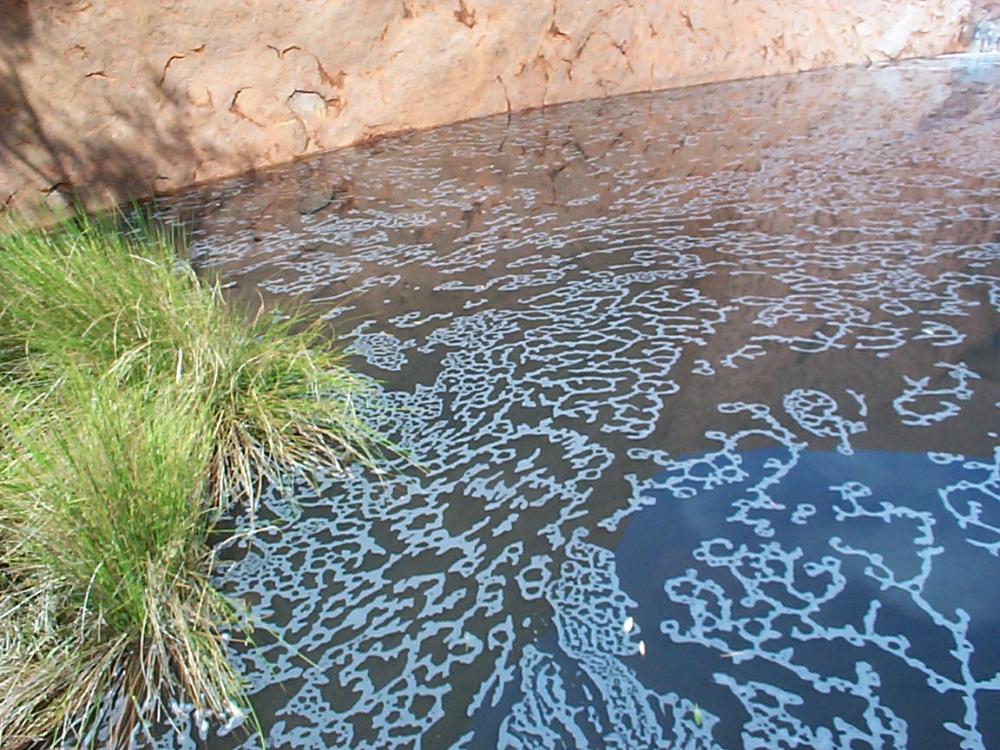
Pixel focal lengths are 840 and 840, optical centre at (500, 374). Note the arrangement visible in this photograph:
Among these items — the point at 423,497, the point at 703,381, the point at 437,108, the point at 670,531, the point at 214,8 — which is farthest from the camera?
the point at 437,108

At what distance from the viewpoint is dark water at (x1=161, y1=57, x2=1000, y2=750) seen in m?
1.44

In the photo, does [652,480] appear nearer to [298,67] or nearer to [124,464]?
[124,464]

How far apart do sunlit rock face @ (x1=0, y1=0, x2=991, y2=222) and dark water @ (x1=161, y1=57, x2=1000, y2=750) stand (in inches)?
38.9

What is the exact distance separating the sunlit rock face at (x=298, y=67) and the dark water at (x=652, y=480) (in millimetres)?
988

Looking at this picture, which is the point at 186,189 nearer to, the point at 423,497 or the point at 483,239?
the point at 483,239

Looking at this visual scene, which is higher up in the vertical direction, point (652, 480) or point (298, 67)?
point (298, 67)

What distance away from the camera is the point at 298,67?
16.1 feet

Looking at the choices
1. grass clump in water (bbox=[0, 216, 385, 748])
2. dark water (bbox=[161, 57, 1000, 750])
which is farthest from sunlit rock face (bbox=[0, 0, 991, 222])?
grass clump in water (bbox=[0, 216, 385, 748])

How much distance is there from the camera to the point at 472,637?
1.58 m

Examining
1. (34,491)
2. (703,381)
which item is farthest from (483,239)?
(34,491)

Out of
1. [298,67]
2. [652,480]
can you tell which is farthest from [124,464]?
[298,67]

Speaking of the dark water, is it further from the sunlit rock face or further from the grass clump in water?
the sunlit rock face

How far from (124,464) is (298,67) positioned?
392cm

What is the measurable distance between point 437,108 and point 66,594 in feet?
15.1
